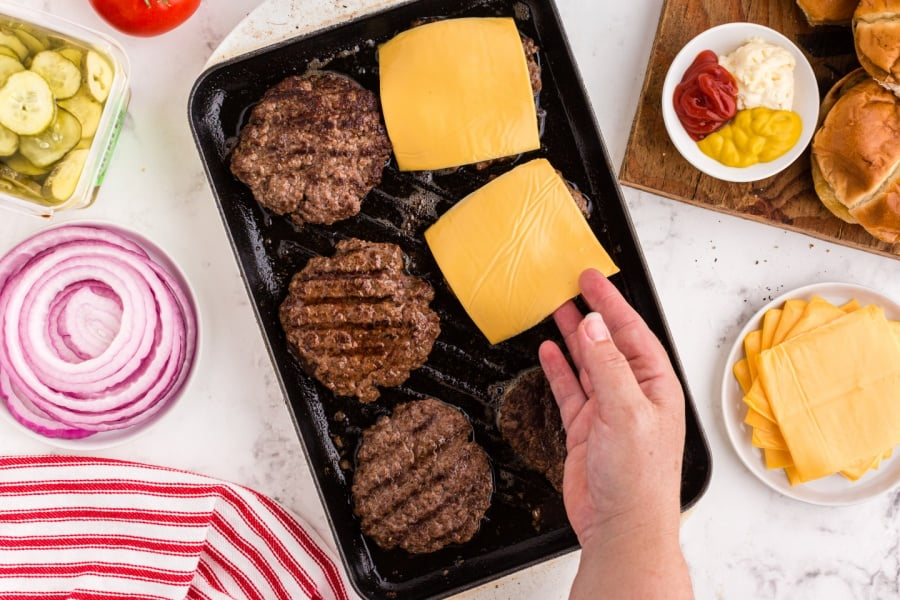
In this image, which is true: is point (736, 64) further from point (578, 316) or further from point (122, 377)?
point (122, 377)

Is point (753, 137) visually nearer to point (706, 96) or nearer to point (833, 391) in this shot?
point (706, 96)

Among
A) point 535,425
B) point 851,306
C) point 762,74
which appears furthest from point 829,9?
point 535,425

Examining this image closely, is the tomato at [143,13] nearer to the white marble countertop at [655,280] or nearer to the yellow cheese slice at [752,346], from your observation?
the white marble countertop at [655,280]

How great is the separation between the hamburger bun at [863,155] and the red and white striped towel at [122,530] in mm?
2933

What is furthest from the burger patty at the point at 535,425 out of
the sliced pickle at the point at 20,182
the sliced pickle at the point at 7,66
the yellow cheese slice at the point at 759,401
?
the sliced pickle at the point at 7,66

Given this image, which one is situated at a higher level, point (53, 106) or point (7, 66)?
point (7, 66)

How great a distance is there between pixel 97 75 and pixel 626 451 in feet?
8.66

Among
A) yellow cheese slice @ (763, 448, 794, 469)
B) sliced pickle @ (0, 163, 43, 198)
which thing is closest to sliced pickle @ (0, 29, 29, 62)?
sliced pickle @ (0, 163, 43, 198)

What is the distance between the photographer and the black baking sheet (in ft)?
11.6

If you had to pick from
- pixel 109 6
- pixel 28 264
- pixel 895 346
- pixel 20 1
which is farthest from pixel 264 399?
pixel 895 346

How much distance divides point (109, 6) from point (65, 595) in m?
2.64

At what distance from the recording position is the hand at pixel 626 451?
2.97m

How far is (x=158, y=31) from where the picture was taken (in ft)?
11.8

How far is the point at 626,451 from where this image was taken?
9.72ft
